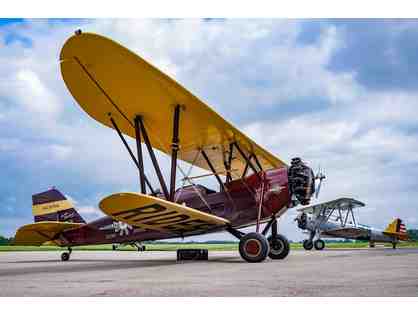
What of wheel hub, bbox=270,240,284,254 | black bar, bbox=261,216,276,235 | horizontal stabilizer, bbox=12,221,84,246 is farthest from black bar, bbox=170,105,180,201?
horizontal stabilizer, bbox=12,221,84,246

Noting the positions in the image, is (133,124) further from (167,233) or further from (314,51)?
(314,51)

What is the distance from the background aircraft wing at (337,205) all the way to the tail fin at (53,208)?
41.7ft

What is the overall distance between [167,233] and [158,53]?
4.22 meters

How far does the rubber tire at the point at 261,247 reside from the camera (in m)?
8.81

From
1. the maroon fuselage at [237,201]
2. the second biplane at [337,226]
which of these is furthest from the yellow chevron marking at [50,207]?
the second biplane at [337,226]

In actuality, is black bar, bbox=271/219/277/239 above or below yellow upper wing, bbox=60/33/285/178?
below

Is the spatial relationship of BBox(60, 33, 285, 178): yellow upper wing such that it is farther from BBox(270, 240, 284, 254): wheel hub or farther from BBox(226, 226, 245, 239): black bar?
BBox(270, 240, 284, 254): wheel hub

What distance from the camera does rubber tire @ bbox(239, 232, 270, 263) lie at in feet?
28.9

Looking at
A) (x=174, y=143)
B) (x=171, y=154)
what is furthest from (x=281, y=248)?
(x=174, y=143)

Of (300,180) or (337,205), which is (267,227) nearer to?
(300,180)

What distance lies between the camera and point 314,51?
7.61 metres

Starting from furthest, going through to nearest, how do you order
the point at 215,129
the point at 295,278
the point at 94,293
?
the point at 215,129
the point at 295,278
the point at 94,293

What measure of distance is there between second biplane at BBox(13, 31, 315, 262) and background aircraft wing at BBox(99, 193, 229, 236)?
0.06 ft

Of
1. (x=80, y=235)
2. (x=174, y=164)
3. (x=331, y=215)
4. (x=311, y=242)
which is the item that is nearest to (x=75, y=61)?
(x=174, y=164)
